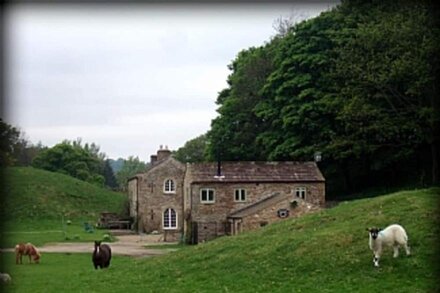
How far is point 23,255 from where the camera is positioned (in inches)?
918

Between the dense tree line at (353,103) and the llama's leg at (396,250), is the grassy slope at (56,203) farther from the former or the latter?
the llama's leg at (396,250)

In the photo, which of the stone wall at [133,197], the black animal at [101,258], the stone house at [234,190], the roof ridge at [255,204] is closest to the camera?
the black animal at [101,258]

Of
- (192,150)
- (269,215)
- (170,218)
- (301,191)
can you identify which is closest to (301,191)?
(301,191)

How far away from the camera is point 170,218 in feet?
152

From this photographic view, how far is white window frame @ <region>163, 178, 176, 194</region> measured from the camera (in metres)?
46.6

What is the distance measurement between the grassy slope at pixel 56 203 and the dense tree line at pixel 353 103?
10.3m

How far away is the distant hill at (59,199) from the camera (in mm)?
45312

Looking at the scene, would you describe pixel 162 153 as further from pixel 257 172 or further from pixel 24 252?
pixel 24 252

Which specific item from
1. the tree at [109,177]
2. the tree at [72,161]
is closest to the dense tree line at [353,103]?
the tree at [72,161]

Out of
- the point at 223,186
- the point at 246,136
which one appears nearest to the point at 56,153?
the point at 246,136

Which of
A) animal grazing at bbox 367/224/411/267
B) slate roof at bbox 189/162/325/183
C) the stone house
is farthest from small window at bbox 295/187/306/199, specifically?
animal grazing at bbox 367/224/411/267

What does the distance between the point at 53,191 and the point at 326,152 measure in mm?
20994

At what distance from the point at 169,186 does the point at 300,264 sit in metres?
32.1

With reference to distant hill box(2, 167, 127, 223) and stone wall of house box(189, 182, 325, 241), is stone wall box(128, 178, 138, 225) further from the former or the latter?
stone wall of house box(189, 182, 325, 241)
